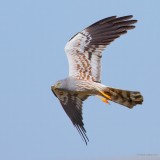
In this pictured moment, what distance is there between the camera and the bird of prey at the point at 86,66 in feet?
37.5

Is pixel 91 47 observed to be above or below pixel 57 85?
above

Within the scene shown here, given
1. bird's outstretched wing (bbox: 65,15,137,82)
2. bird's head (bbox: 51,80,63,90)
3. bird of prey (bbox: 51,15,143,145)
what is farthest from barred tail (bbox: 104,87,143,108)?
bird's head (bbox: 51,80,63,90)

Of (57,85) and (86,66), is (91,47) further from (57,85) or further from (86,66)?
(57,85)

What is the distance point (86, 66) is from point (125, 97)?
142 cm

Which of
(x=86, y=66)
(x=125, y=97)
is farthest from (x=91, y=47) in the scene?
(x=125, y=97)

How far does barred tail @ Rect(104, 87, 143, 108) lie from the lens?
10.9 metres

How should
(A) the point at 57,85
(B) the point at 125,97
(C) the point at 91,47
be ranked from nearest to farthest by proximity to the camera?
(B) the point at 125,97 < (A) the point at 57,85 < (C) the point at 91,47

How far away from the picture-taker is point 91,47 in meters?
12.0

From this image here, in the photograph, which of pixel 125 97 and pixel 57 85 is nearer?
pixel 125 97

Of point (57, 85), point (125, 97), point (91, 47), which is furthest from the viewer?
point (91, 47)

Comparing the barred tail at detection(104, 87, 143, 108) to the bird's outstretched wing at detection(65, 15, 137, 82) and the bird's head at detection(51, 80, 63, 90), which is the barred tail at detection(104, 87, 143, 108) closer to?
the bird's outstretched wing at detection(65, 15, 137, 82)

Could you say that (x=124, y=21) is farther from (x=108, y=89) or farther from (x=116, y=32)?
(x=108, y=89)

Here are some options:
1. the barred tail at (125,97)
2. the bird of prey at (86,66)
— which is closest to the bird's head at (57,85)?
the bird of prey at (86,66)

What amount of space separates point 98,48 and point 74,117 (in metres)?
1.86
